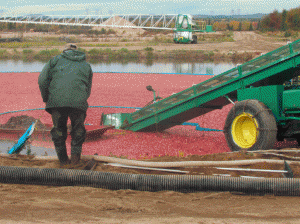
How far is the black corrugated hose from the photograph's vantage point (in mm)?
5391

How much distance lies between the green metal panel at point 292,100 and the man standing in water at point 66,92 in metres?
4.24

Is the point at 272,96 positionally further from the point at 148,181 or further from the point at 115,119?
the point at 115,119

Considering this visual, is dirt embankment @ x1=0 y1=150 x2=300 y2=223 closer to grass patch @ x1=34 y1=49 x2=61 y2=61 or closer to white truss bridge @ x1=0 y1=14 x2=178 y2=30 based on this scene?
grass patch @ x1=34 y1=49 x2=61 y2=61

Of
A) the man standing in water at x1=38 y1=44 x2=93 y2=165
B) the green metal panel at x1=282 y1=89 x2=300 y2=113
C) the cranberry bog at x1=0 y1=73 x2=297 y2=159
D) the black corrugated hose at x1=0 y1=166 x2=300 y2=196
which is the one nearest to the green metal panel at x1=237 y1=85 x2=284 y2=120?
the green metal panel at x1=282 y1=89 x2=300 y2=113

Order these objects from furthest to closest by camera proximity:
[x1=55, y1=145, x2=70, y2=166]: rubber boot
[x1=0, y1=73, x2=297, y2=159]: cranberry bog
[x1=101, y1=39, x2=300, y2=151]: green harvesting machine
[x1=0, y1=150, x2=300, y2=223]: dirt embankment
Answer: [x1=0, y1=73, x2=297, y2=159]: cranberry bog
[x1=101, y1=39, x2=300, y2=151]: green harvesting machine
[x1=55, y1=145, x2=70, y2=166]: rubber boot
[x1=0, y1=150, x2=300, y2=223]: dirt embankment

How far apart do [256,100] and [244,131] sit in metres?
0.88

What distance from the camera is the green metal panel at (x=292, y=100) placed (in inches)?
321

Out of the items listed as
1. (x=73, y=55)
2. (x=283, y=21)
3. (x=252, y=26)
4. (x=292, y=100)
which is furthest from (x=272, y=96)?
(x=252, y=26)

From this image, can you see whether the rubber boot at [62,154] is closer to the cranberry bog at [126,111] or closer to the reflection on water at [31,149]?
the reflection on water at [31,149]

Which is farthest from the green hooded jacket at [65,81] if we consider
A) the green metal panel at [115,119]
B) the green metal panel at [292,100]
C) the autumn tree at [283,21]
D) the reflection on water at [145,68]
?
the autumn tree at [283,21]

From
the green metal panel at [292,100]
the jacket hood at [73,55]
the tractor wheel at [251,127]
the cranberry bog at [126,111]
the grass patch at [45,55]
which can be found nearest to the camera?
the jacket hood at [73,55]

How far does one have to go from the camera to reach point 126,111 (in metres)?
15.4

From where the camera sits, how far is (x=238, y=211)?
454cm

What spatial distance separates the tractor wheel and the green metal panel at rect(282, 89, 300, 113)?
360 millimetres
